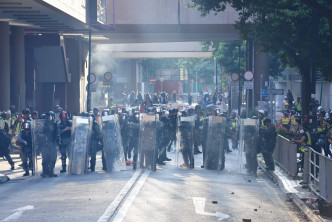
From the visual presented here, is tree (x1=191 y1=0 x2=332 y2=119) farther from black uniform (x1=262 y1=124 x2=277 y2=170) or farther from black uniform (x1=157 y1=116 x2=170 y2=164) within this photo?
black uniform (x1=157 y1=116 x2=170 y2=164)

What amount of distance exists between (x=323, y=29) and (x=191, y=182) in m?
9.26

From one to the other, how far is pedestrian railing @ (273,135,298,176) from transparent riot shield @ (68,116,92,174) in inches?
232

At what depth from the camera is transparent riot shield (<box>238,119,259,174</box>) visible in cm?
1952

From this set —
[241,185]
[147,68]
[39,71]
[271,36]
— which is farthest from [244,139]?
[147,68]

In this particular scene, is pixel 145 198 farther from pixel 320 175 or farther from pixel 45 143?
pixel 45 143

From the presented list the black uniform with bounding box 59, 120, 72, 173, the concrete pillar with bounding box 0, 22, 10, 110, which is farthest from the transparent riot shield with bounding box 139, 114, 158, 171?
the concrete pillar with bounding box 0, 22, 10, 110

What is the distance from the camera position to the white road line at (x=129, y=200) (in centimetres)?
1105

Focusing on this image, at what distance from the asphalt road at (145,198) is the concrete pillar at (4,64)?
13200 millimetres

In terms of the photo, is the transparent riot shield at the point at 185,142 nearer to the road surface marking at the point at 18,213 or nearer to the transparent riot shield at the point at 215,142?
the transparent riot shield at the point at 215,142

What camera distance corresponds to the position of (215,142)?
20.2 metres

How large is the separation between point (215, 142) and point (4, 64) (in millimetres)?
13990

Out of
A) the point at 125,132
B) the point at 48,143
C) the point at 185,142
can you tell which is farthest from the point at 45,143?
the point at 185,142

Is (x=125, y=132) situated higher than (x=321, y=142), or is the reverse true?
(x=321, y=142)

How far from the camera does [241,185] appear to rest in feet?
54.6
